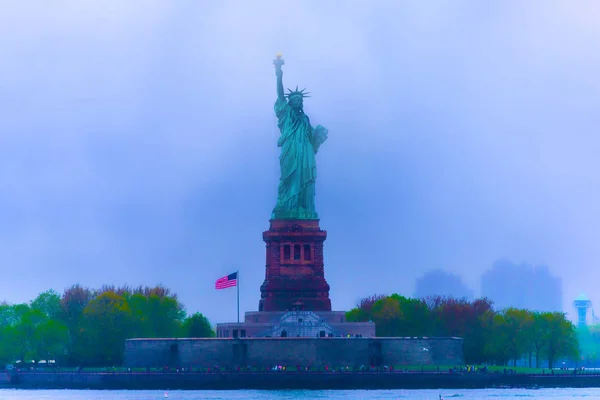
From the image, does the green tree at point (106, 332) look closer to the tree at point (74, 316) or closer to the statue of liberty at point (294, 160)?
the tree at point (74, 316)

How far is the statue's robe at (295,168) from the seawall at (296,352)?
11320 millimetres

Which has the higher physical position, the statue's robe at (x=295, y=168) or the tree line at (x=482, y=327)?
the statue's robe at (x=295, y=168)

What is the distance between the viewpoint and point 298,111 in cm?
13262

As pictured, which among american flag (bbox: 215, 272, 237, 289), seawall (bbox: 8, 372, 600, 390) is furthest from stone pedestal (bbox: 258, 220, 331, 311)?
seawall (bbox: 8, 372, 600, 390)

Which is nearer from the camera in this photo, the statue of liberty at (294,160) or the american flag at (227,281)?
the american flag at (227,281)

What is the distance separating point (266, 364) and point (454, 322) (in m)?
27.1

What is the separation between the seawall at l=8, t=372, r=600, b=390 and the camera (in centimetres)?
12144

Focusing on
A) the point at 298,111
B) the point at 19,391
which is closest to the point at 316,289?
the point at 298,111

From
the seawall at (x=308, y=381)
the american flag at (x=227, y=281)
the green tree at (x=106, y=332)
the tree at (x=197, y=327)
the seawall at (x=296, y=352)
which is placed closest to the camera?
the seawall at (x=308, y=381)

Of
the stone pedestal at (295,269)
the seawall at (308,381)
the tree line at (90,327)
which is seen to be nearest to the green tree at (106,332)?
the tree line at (90,327)

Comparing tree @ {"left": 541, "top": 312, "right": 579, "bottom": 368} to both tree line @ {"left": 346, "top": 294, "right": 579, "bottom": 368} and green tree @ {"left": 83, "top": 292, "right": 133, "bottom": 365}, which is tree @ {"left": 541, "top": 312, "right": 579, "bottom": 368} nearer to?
tree line @ {"left": 346, "top": 294, "right": 579, "bottom": 368}

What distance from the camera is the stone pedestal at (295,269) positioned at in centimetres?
13012

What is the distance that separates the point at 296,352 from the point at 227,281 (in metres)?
8.34

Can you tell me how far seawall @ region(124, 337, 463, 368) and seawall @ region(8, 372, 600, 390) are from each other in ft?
9.02
